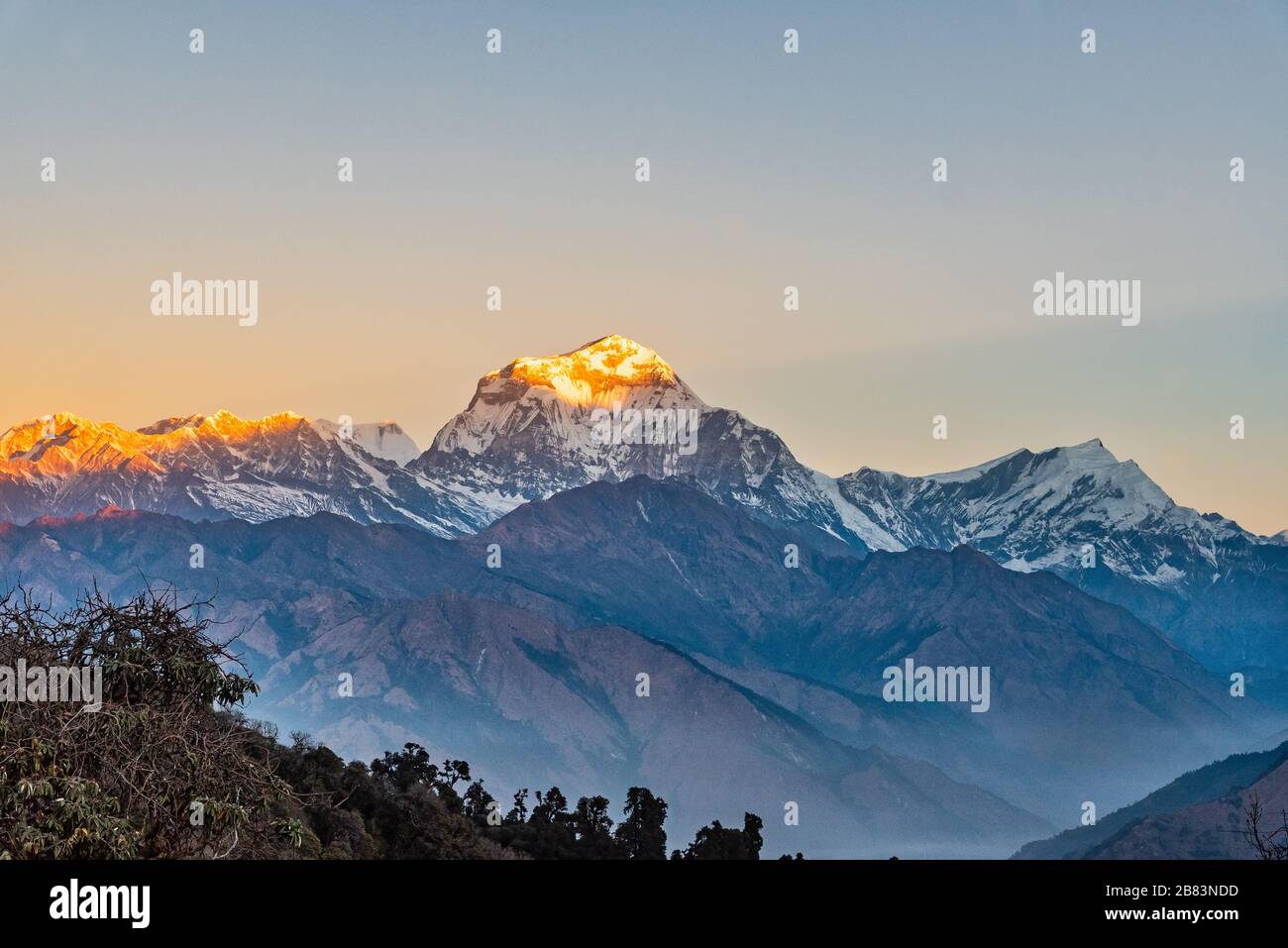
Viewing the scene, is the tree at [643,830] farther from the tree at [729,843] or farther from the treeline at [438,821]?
the tree at [729,843]

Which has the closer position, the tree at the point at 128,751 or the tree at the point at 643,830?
the tree at the point at 128,751

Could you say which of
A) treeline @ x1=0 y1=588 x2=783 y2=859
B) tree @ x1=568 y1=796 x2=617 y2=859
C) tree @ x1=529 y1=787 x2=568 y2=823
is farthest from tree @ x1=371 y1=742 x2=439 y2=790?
treeline @ x1=0 y1=588 x2=783 y2=859

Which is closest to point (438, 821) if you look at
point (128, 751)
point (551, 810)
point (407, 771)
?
point (407, 771)

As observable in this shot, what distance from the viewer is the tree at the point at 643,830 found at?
159 m

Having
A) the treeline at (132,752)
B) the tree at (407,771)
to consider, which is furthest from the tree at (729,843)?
the treeline at (132,752)

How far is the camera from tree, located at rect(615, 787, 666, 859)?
15900 centimetres

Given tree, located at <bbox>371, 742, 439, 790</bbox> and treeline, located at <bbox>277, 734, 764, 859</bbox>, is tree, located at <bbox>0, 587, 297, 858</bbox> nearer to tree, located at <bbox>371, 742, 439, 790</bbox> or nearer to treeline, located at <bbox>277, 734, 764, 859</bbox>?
treeline, located at <bbox>277, 734, 764, 859</bbox>
